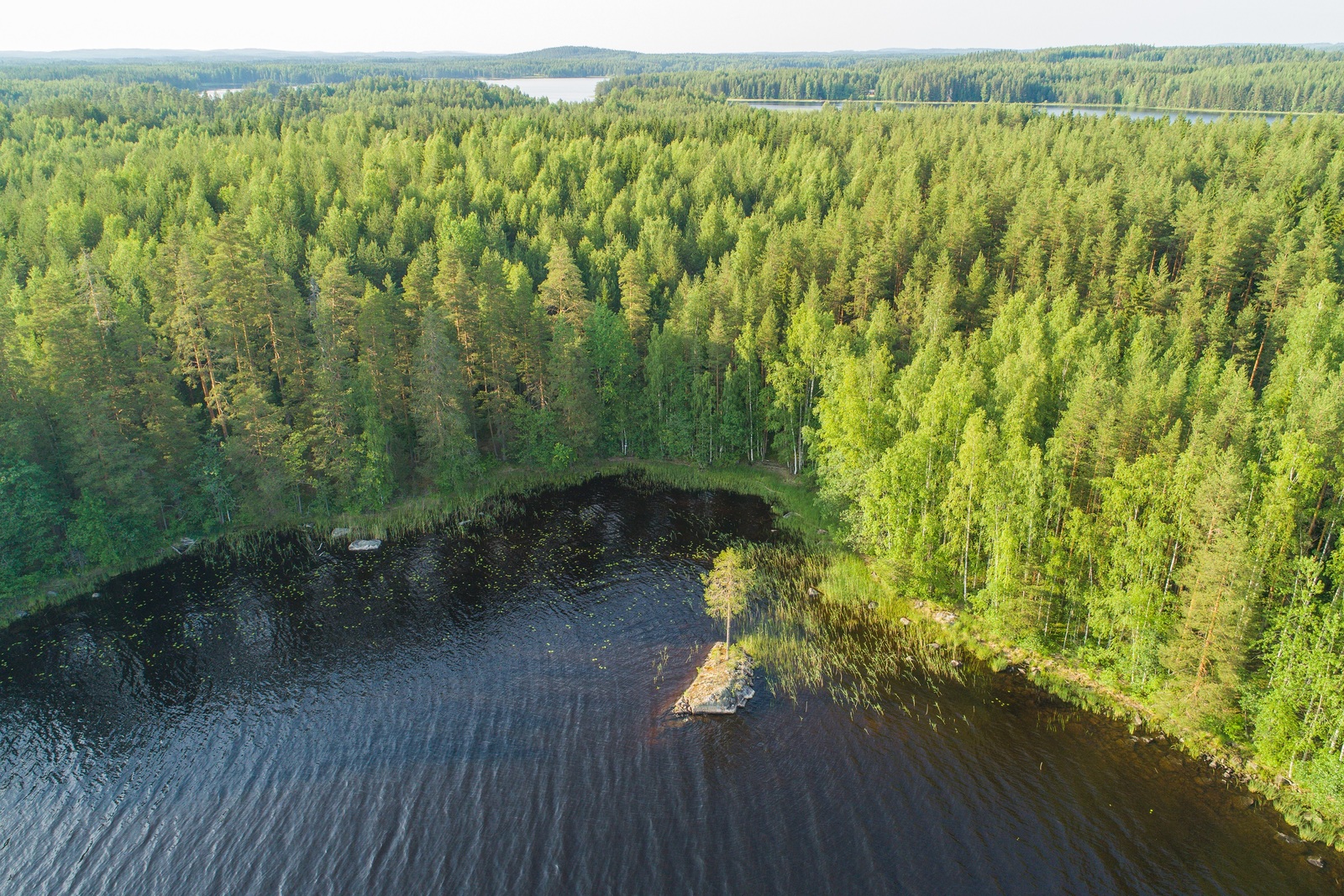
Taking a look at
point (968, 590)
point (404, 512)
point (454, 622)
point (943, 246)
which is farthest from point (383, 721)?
point (943, 246)

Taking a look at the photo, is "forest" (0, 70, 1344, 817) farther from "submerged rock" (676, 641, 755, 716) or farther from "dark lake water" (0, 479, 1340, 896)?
"submerged rock" (676, 641, 755, 716)

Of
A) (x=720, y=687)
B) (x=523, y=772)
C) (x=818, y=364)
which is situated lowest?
(x=523, y=772)

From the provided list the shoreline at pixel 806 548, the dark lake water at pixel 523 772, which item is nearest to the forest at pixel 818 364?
the shoreline at pixel 806 548

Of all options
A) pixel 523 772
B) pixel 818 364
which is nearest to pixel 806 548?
pixel 818 364

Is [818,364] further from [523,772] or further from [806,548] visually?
[523,772]

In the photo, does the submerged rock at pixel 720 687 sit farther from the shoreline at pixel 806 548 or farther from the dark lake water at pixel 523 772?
the shoreline at pixel 806 548

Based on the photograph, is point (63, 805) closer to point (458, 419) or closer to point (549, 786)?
point (549, 786)

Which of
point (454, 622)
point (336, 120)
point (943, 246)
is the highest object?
point (336, 120)
